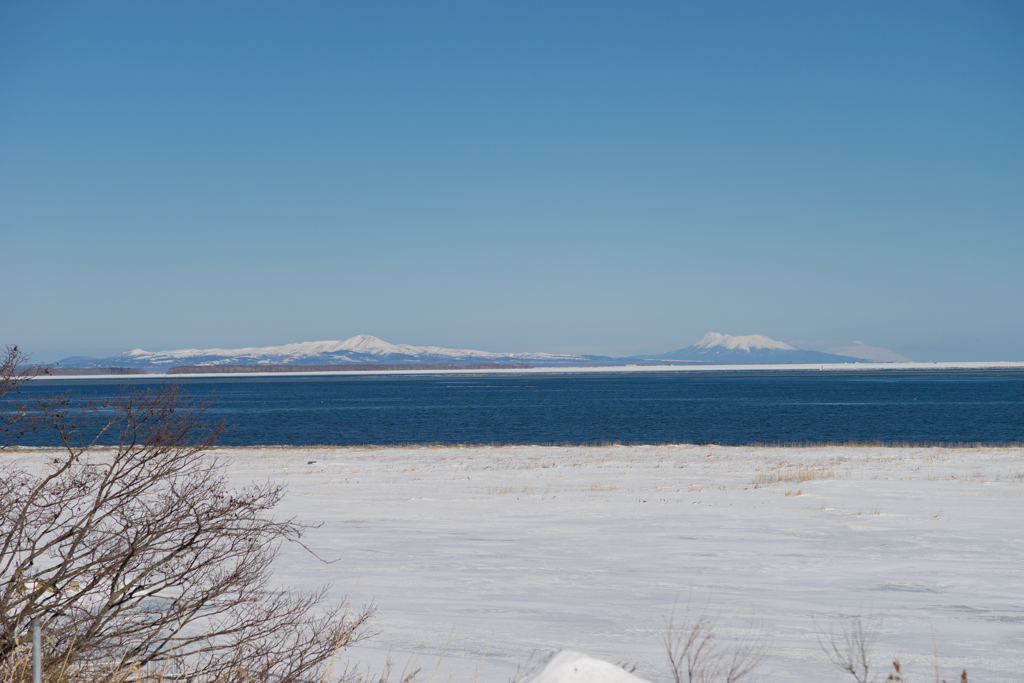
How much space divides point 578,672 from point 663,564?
25.4 feet

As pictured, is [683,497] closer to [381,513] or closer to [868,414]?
[381,513]

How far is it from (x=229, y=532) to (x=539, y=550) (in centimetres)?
789

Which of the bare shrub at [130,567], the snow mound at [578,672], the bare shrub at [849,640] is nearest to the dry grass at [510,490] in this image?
the bare shrub at [849,640]

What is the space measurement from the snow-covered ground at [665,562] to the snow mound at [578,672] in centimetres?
221

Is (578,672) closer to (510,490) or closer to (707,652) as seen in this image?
(707,652)

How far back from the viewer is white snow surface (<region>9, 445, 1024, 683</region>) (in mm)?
8328

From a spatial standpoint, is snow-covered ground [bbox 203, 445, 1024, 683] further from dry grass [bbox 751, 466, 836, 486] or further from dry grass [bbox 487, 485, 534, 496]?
dry grass [bbox 487, 485, 534, 496]

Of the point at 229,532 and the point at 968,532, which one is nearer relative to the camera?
the point at 229,532

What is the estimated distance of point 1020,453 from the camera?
102ft

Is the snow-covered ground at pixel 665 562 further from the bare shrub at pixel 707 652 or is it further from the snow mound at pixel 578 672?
the snow mound at pixel 578 672

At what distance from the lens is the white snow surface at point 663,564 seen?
27.3ft

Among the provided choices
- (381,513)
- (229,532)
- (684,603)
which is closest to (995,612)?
(684,603)

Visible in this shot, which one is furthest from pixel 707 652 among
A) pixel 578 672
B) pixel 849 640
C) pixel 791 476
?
pixel 791 476

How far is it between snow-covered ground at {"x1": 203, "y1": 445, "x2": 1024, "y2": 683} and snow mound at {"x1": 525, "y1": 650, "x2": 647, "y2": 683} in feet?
7.27
